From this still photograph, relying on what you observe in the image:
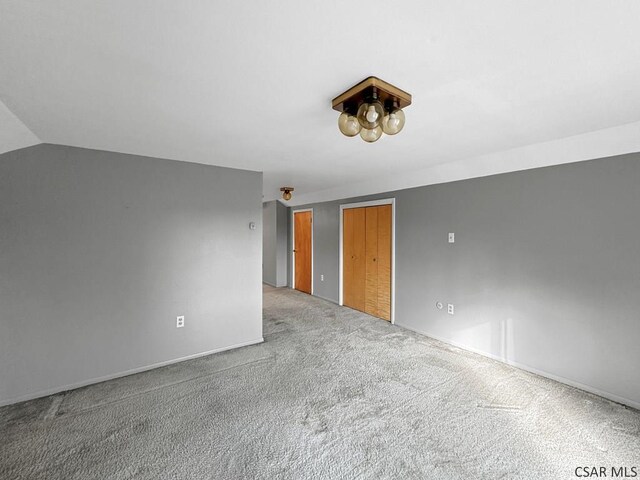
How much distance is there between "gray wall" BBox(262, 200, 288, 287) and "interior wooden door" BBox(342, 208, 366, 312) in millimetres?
2068

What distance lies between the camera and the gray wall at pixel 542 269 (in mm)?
2193

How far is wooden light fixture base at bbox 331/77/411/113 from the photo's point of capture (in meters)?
1.45

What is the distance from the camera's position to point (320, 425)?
6.38 feet

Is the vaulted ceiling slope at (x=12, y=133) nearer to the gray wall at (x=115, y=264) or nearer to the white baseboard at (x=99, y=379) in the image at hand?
the gray wall at (x=115, y=264)

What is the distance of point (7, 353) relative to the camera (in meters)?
2.21

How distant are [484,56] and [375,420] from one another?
7.65ft

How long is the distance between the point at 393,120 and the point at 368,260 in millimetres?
3127

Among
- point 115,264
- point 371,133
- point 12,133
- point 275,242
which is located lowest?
point 115,264

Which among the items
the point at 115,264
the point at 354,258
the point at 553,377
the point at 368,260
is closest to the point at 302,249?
the point at 354,258

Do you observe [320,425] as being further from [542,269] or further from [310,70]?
[542,269]

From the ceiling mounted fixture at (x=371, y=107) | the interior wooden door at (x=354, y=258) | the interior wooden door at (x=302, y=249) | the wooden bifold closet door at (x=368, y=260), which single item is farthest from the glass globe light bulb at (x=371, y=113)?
the interior wooden door at (x=302, y=249)

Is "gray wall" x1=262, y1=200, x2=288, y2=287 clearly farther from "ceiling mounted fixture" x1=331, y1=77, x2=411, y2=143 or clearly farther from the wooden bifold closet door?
"ceiling mounted fixture" x1=331, y1=77, x2=411, y2=143

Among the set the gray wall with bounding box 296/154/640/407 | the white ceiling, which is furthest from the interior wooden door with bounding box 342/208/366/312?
the white ceiling

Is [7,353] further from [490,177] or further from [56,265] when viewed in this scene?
[490,177]
